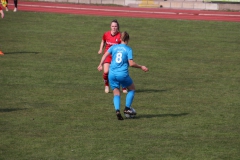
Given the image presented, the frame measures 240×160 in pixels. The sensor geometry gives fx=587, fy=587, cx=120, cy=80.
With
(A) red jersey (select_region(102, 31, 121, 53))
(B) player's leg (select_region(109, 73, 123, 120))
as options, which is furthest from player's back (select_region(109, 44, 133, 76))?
(A) red jersey (select_region(102, 31, 121, 53))

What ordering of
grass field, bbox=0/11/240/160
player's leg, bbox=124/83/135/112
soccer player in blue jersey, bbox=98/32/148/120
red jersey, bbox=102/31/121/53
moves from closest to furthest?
grass field, bbox=0/11/240/160
soccer player in blue jersey, bbox=98/32/148/120
player's leg, bbox=124/83/135/112
red jersey, bbox=102/31/121/53

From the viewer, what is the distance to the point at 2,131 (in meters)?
11.7

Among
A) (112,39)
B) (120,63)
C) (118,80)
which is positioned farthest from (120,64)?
(112,39)

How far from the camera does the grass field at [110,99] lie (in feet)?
35.0

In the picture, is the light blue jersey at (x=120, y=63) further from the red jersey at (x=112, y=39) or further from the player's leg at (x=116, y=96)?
the red jersey at (x=112, y=39)

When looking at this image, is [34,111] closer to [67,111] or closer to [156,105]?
[67,111]

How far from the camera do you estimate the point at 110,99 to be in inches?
604

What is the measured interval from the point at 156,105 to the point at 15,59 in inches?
355

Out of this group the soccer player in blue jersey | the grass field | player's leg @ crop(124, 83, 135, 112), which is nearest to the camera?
the grass field

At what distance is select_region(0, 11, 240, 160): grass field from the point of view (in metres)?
10.7

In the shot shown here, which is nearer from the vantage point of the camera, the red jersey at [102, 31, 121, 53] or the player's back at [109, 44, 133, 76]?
the player's back at [109, 44, 133, 76]

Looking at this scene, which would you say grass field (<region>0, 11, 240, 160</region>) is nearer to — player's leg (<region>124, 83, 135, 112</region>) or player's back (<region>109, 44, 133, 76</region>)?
player's leg (<region>124, 83, 135, 112</region>)

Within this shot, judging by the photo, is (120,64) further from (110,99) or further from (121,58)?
(110,99)

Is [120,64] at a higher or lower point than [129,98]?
higher
